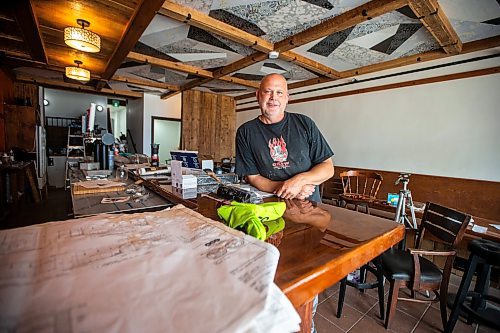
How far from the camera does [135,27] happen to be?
2.60 meters

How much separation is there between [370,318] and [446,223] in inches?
37.8

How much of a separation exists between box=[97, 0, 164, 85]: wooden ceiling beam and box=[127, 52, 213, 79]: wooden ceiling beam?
0.97 feet

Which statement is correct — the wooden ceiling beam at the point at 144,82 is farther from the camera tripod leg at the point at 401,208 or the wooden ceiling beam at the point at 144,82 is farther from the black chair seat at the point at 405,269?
the black chair seat at the point at 405,269

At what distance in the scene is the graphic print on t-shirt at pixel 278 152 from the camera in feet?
4.92

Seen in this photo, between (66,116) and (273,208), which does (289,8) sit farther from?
(66,116)

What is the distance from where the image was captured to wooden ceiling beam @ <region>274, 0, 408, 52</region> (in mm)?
2230

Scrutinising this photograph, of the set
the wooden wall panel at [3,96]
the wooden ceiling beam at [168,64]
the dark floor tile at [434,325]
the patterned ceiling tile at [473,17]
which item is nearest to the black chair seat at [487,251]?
the dark floor tile at [434,325]

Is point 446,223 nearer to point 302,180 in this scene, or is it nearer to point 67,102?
point 302,180

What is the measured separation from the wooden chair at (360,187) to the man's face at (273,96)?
233cm

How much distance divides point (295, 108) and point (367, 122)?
1820mm

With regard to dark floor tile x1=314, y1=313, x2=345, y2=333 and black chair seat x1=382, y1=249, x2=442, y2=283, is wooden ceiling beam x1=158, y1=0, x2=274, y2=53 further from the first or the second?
dark floor tile x1=314, y1=313, x2=345, y2=333

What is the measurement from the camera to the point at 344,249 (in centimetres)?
57

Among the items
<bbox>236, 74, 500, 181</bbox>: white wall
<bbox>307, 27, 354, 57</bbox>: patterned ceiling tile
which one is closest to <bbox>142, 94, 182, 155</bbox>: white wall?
<bbox>236, 74, 500, 181</bbox>: white wall

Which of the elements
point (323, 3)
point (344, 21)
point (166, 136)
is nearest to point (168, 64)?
point (323, 3)
